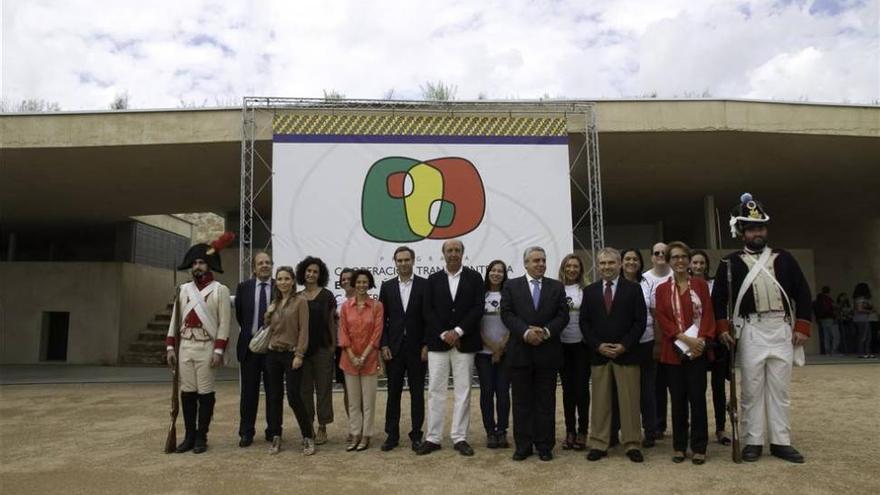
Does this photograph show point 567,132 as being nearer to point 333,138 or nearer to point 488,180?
point 488,180

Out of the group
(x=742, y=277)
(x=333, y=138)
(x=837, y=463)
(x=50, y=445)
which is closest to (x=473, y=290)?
(x=742, y=277)

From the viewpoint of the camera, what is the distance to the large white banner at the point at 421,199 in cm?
727

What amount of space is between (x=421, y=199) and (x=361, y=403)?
12.1 ft

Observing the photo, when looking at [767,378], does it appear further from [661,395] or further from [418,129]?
[418,129]

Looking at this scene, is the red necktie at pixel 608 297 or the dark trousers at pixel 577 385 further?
the dark trousers at pixel 577 385

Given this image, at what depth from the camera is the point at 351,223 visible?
7.32 metres

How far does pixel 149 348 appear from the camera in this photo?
12.4 metres

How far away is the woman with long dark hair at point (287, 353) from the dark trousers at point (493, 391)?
1227 mm

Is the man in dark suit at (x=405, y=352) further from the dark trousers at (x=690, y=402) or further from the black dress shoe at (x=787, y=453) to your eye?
the black dress shoe at (x=787, y=453)

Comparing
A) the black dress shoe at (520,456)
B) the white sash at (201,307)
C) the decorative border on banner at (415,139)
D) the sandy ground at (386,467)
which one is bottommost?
the sandy ground at (386,467)

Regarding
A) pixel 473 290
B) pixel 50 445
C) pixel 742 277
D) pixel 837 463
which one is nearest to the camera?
pixel 837 463

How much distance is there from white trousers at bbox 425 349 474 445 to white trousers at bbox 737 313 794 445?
1.79m

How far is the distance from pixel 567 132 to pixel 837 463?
16.7ft

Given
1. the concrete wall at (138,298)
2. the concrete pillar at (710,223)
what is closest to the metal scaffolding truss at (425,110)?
the concrete pillar at (710,223)
